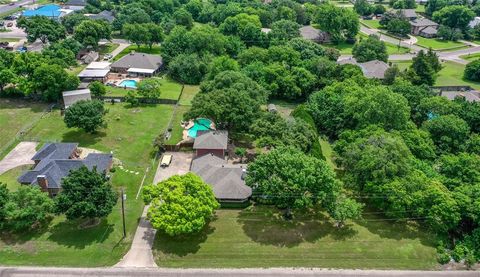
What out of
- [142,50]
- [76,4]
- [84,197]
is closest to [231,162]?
[84,197]

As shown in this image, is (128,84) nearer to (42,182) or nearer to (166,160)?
(166,160)

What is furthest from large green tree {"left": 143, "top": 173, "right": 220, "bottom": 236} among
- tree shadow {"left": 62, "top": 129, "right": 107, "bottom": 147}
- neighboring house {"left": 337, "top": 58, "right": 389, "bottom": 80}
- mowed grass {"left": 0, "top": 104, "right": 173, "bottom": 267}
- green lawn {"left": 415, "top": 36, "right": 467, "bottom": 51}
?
green lawn {"left": 415, "top": 36, "right": 467, "bottom": 51}

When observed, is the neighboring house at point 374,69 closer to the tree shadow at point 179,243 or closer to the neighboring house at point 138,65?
the neighboring house at point 138,65

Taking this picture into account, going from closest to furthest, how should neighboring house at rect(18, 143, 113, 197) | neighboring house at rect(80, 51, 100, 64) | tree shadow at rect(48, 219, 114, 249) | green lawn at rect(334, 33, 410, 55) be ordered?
tree shadow at rect(48, 219, 114, 249), neighboring house at rect(18, 143, 113, 197), neighboring house at rect(80, 51, 100, 64), green lawn at rect(334, 33, 410, 55)

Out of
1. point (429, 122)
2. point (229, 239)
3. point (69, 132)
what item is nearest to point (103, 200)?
point (229, 239)

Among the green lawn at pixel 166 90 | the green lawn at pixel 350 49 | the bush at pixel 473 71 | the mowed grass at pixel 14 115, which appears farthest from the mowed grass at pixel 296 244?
the green lawn at pixel 350 49

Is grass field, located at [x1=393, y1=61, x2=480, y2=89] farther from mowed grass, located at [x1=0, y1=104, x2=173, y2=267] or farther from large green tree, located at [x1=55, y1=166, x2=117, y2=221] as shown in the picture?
large green tree, located at [x1=55, y1=166, x2=117, y2=221]
